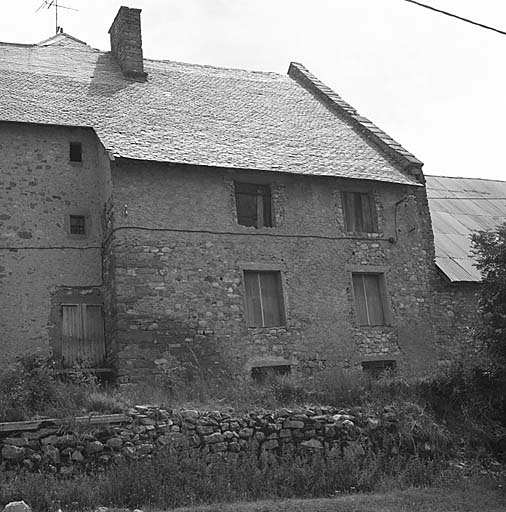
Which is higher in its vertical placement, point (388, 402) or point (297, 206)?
point (297, 206)

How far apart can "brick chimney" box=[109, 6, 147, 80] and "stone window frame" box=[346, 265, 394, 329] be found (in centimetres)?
902

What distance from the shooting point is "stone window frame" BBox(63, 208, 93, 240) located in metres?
18.7

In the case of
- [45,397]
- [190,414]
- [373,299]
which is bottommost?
[190,414]

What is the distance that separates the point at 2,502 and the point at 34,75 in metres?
13.6

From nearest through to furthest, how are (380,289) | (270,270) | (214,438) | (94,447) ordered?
(94,447), (214,438), (270,270), (380,289)

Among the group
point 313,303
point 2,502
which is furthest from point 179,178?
point 2,502

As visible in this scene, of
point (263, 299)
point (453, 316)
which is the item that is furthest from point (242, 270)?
point (453, 316)

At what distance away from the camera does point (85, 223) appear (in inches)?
747

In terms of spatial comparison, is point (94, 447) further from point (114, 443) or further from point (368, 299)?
point (368, 299)

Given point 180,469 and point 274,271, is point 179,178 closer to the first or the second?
point 274,271

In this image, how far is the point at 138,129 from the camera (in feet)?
64.0

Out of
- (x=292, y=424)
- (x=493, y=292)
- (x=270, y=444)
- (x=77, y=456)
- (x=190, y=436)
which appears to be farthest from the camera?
(x=493, y=292)

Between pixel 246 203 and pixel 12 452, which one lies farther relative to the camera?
pixel 246 203

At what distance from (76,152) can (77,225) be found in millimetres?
2017
